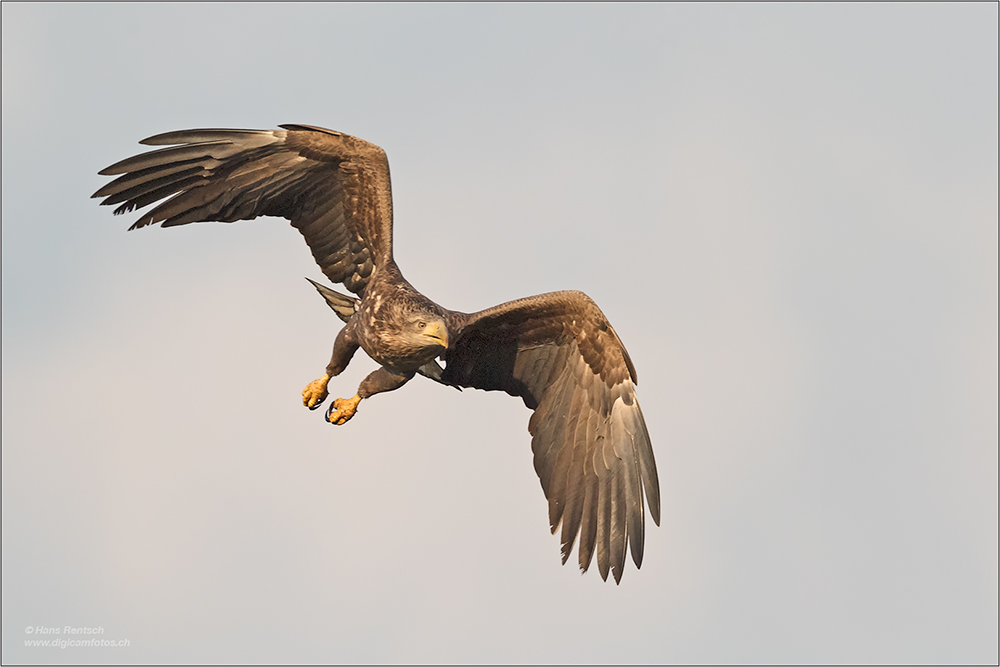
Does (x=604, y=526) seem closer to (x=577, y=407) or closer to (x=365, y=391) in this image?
(x=577, y=407)

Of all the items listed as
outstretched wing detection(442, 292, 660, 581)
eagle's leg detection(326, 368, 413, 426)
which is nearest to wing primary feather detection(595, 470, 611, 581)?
outstretched wing detection(442, 292, 660, 581)

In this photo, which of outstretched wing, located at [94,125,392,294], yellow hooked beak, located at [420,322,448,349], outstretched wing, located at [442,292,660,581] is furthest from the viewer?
outstretched wing, located at [442,292,660,581]

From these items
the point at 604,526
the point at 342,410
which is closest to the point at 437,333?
the point at 342,410

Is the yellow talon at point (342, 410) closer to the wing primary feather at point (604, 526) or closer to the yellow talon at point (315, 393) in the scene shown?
the yellow talon at point (315, 393)

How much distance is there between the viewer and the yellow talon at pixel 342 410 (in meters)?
14.9

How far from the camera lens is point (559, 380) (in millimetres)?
15133

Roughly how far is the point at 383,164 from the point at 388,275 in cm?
106

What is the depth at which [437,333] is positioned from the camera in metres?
13.6

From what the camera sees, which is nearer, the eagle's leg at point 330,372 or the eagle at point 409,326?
the eagle at point 409,326

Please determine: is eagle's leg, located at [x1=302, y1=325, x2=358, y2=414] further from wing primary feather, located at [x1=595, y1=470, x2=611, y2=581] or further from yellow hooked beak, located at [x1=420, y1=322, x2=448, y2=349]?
wing primary feather, located at [x1=595, y1=470, x2=611, y2=581]

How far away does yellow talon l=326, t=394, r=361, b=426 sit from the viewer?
14.9 meters

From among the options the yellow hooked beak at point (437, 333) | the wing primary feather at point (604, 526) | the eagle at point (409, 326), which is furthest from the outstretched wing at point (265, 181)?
the wing primary feather at point (604, 526)

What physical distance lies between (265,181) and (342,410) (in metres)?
2.36

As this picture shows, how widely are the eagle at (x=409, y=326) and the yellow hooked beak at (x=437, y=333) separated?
0.04 ft
